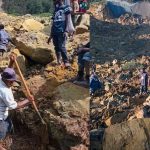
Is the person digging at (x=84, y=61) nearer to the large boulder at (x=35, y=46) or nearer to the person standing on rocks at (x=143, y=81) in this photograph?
the person standing on rocks at (x=143, y=81)

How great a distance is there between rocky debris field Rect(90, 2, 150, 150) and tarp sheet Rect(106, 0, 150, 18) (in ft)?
0.25

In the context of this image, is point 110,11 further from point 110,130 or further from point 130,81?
point 110,130

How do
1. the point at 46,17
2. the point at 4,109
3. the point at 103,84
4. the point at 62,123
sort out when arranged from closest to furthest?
the point at 103,84 < the point at 4,109 < the point at 62,123 < the point at 46,17

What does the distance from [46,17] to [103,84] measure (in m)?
2.13

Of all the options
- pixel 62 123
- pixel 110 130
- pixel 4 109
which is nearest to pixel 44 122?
pixel 62 123

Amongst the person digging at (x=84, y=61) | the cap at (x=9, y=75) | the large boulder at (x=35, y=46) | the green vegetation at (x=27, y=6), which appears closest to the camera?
the cap at (x=9, y=75)

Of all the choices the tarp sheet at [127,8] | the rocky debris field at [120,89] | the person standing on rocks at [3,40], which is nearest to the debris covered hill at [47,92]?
the person standing on rocks at [3,40]

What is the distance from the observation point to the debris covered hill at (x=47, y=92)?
23.0 ft

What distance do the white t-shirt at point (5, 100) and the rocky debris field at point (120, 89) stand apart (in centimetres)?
80

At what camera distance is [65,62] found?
7258mm

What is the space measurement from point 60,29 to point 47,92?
75 cm

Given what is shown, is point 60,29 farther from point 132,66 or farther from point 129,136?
point 129,136

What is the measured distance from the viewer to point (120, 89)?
615cm

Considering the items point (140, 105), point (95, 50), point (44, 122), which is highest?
point (95, 50)
